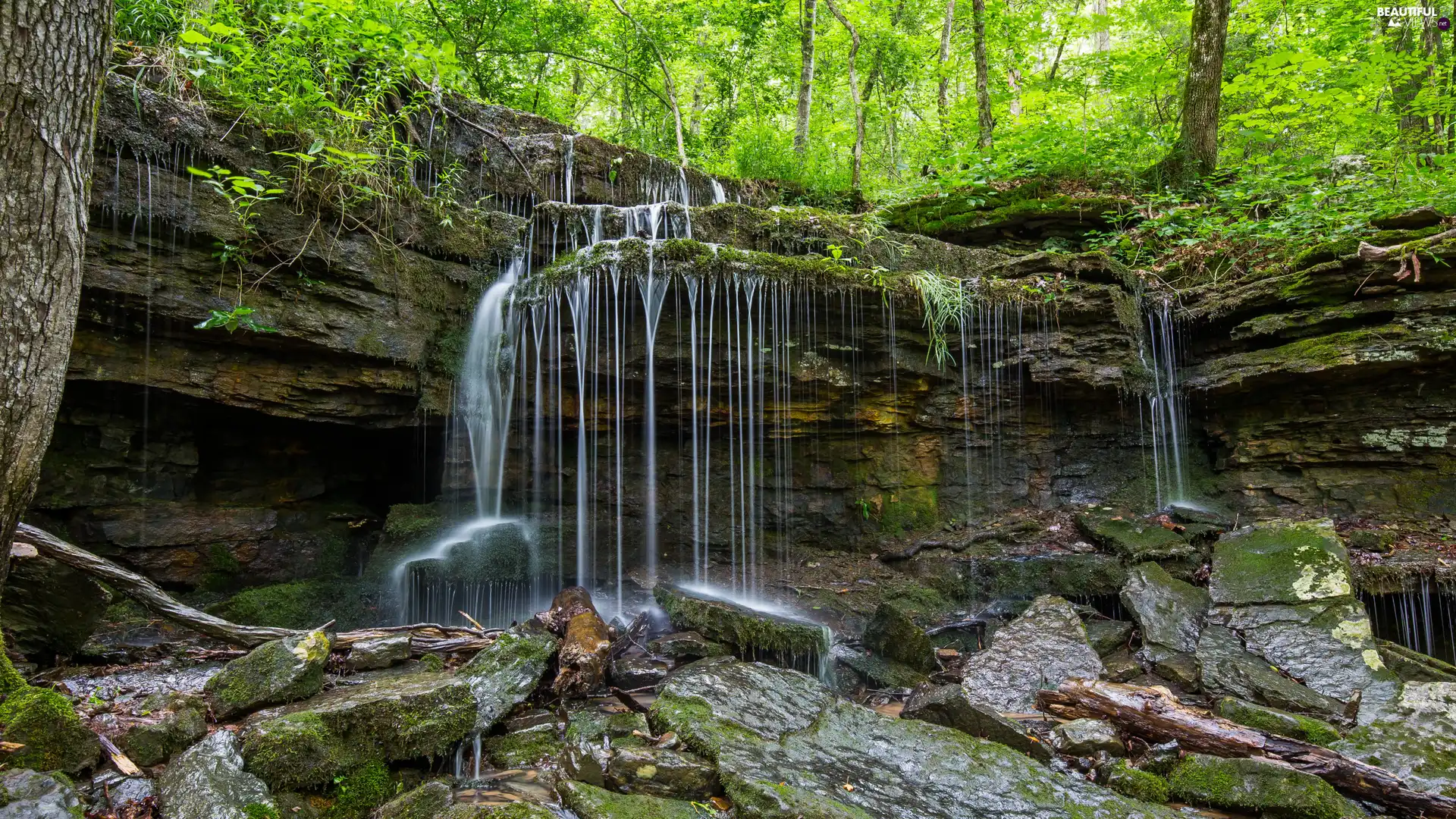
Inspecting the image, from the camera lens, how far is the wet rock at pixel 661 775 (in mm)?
3094

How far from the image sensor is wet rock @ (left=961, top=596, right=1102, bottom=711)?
4.63 meters

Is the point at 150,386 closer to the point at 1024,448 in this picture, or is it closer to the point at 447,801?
the point at 447,801

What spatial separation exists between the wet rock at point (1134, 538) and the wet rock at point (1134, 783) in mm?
3474

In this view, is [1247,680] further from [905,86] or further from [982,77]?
[905,86]

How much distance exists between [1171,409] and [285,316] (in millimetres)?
9695

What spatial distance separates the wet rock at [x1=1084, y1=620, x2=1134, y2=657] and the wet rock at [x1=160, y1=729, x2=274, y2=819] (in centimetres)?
533

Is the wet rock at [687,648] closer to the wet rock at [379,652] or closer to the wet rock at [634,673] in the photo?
the wet rock at [634,673]

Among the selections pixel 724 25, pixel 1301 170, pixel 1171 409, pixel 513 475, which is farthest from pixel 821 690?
pixel 724 25

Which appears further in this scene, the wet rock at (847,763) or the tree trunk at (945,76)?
the tree trunk at (945,76)

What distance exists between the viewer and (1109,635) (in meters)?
5.32

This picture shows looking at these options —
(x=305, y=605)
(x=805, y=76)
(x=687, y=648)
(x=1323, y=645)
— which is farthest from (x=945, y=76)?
(x=305, y=605)

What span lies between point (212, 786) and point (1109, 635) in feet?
19.3

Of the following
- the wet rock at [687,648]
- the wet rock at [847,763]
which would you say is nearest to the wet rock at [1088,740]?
the wet rock at [847,763]

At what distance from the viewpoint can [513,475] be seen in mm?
7656
